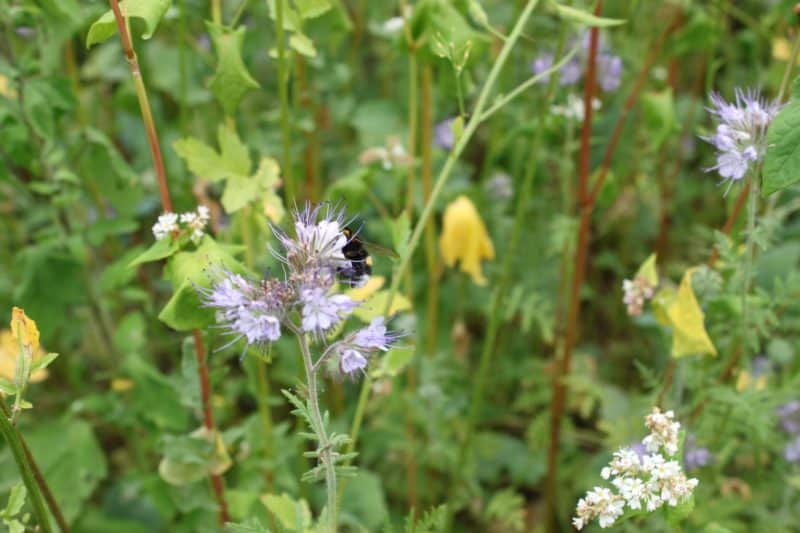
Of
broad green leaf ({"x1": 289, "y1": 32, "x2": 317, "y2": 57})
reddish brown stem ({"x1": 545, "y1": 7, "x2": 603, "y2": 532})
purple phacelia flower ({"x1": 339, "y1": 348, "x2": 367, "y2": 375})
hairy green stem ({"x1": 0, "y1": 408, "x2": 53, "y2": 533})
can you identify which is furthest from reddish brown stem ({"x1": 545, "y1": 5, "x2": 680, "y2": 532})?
hairy green stem ({"x1": 0, "y1": 408, "x2": 53, "y2": 533})

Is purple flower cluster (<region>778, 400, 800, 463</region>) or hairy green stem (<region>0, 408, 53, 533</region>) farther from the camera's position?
purple flower cluster (<region>778, 400, 800, 463</region>)

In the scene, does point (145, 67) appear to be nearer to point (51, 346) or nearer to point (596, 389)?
point (51, 346)

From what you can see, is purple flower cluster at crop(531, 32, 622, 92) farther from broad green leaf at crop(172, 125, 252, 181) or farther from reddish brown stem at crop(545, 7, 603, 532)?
broad green leaf at crop(172, 125, 252, 181)

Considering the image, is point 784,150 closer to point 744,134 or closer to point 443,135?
point 744,134

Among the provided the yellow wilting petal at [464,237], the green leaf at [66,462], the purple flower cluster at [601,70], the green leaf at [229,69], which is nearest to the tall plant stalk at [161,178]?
the green leaf at [229,69]

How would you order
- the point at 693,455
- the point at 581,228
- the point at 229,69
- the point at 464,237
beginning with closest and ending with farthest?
the point at 229,69, the point at 693,455, the point at 581,228, the point at 464,237

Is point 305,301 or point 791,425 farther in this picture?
point 791,425

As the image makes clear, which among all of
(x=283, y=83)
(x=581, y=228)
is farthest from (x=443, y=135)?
(x=283, y=83)

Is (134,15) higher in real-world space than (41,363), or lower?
higher
